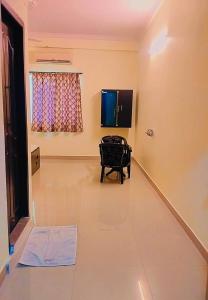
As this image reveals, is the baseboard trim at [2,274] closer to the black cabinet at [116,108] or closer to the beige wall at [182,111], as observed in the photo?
the beige wall at [182,111]

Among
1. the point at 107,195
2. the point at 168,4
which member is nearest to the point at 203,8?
the point at 168,4

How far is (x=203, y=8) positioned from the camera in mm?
2498

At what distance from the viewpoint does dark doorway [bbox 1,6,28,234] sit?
2.42m

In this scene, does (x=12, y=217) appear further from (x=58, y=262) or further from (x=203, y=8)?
(x=203, y=8)

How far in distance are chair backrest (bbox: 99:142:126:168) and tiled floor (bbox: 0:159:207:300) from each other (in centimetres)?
55

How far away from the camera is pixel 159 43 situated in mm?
4188

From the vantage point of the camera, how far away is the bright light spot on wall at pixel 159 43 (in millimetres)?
3824

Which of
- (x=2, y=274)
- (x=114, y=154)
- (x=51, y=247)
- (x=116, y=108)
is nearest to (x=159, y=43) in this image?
(x=114, y=154)

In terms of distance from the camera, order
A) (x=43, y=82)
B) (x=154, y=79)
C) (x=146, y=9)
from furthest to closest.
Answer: (x=43, y=82) → (x=154, y=79) → (x=146, y=9)

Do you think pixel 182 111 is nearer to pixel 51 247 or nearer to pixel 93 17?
pixel 51 247

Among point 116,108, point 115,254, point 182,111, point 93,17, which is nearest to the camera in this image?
point 115,254

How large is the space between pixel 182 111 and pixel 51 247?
2.12 metres

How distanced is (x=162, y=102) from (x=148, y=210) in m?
1.67

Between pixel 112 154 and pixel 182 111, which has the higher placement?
pixel 182 111
